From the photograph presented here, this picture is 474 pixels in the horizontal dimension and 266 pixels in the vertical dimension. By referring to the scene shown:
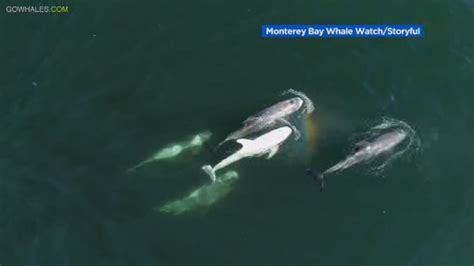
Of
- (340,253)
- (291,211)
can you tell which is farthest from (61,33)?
(340,253)

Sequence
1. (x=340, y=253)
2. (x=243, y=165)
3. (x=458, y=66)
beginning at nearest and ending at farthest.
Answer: (x=340, y=253)
(x=243, y=165)
(x=458, y=66)

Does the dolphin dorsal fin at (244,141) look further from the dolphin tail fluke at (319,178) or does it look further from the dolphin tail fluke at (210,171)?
the dolphin tail fluke at (319,178)

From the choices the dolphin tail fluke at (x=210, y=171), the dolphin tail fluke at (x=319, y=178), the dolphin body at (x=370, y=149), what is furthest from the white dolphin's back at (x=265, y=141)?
the dolphin tail fluke at (x=319, y=178)

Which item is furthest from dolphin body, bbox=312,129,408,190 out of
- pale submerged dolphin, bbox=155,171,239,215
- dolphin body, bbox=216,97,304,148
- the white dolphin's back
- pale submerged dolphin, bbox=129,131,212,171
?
pale submerged dolphin, bbox=129,131,212,171

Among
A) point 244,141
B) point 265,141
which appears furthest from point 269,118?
point 244,141

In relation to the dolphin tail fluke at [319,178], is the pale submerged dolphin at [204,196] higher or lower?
higher

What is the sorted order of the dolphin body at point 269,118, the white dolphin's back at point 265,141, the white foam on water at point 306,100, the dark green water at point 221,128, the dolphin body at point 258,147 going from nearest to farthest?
the dark green water at point 221,128
the dolphin body at point 258,147
the white dolphin's back at point 265,141
the dolphin body at point 269,118
the white foam on water at point 306,100

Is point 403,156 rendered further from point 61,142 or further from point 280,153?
point 61,142
